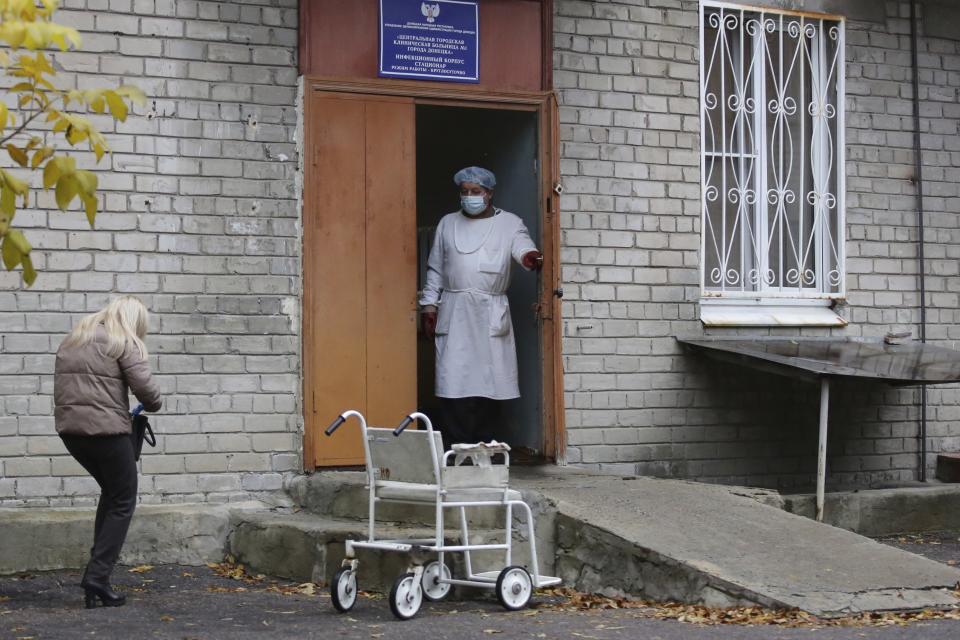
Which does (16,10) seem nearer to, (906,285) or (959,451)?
(906,285)

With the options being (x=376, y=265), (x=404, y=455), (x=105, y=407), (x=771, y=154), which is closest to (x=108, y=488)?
(x=105, y=407)

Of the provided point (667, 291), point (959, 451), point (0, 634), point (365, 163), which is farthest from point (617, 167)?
point (0, 634)

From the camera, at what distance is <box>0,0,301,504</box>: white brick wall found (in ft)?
24.8

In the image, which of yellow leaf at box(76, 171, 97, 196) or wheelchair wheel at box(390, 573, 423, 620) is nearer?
yellow leaf at box(76, 171, 97, 196)

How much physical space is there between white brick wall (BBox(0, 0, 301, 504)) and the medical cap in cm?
120

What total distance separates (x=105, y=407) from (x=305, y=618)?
1.39 metres

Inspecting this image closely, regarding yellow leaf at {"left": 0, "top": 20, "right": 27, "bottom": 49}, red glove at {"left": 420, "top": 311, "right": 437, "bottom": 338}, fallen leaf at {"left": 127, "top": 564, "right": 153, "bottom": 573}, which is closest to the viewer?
yellow leaf at {"left": 0, "top": 20, "right": 27, "bottom": 49}

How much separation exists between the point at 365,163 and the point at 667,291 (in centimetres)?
228

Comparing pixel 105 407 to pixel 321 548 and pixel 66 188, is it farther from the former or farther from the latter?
pixel 66 188

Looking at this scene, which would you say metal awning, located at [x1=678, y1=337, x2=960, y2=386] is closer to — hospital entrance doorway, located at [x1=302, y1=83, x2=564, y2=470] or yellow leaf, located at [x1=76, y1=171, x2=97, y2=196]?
hospital entrance doorway, located at [x1=302, y1=83, x2=564, y2=470]

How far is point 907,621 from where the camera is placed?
19.3 feet

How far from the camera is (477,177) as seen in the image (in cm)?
866

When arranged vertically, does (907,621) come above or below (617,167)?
below

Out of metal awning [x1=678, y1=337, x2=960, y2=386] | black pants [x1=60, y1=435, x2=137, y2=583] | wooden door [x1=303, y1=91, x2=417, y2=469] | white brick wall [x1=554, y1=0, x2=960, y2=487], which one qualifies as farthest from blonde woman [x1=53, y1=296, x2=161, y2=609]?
metal awning [x1=678, y1=337, x2=960, y2=386]
